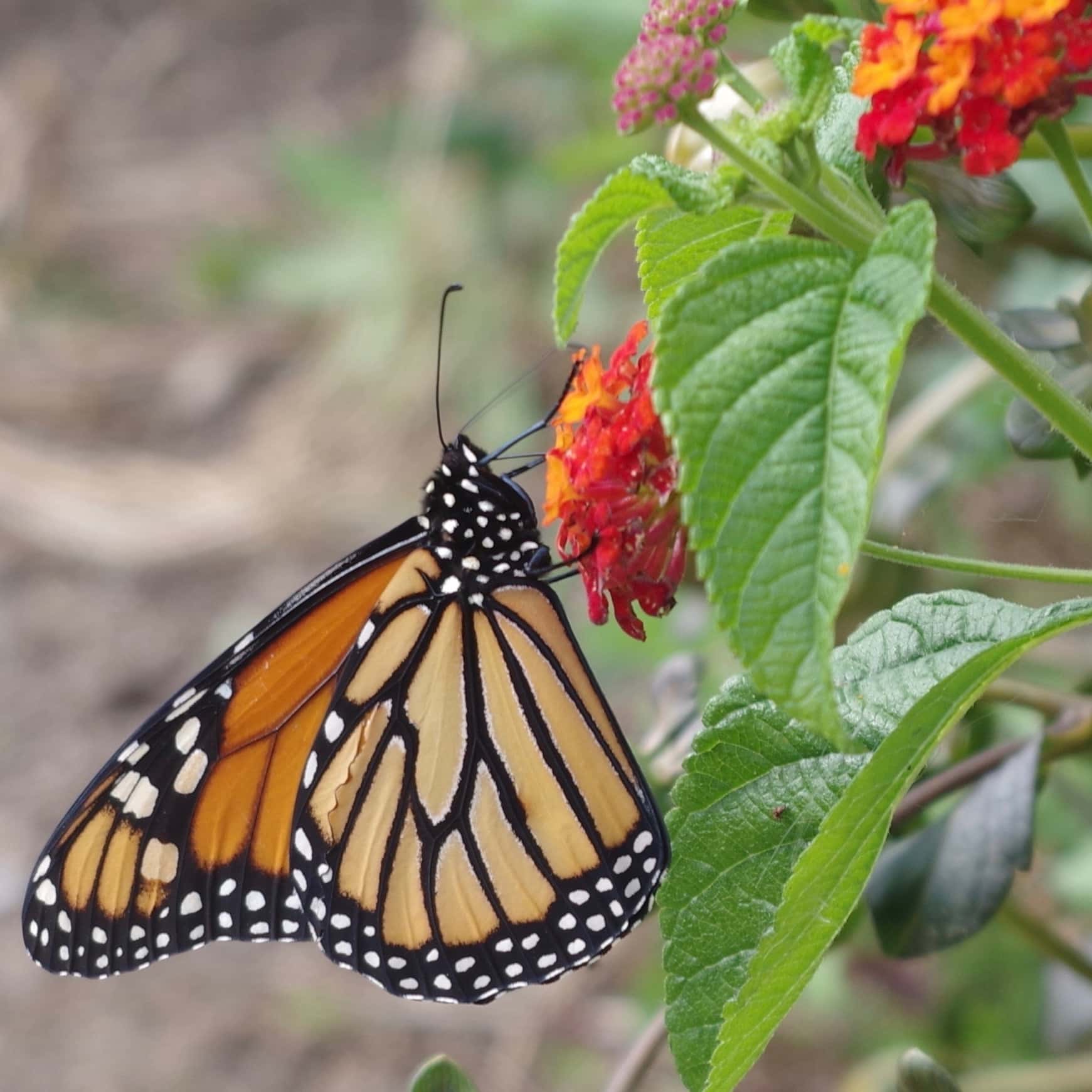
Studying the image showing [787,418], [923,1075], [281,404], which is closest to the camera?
[787,418]

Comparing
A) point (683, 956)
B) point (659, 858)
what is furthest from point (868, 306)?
point (659, 858)

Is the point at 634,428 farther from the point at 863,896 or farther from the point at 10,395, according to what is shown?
the point at 10,395

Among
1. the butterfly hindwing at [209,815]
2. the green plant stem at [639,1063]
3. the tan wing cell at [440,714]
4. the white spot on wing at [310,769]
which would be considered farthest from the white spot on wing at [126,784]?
the green plant stem at [639,1063]

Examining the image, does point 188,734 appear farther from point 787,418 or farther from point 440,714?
point 787,418

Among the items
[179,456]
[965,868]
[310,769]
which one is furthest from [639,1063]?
[179,456]

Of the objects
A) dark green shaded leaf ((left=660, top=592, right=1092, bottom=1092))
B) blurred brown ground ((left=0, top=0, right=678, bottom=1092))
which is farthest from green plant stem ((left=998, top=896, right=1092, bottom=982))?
blurred brown ground ((left=0, top=0, right=678, bottom=1092))

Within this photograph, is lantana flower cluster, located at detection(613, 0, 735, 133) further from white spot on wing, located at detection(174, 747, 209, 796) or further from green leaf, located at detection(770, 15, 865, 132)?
white spot on wing, located at detection(174, 747, 209, 796)
